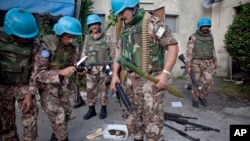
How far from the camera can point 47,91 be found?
3057 millimetres

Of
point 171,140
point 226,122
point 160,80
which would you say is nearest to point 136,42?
point 160,80

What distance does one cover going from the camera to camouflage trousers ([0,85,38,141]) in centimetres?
281

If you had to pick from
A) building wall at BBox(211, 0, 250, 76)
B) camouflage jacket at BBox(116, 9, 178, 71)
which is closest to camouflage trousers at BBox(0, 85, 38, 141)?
camouflage jacket at BBox(116, 9, 178, 71)

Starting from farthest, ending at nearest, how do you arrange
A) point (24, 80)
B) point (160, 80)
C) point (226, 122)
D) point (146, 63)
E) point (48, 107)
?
point (226, 122) → point (48, 107) → point (24, 80) → point (146, 63) → point (160, 80)

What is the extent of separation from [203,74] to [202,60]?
31 cm

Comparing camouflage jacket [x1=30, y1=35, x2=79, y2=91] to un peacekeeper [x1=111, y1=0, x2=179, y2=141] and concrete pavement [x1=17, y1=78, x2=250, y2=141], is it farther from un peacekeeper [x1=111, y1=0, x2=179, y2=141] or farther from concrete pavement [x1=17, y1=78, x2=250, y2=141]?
concrete pavement [x1=17, y1=78, x2=250, y2=141]

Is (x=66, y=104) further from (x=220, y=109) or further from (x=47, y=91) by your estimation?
(x=220, y=109)

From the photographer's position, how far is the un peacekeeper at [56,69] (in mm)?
2920

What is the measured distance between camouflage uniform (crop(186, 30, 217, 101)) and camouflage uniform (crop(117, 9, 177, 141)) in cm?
292

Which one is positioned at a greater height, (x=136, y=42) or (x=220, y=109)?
(x=136, y=42)

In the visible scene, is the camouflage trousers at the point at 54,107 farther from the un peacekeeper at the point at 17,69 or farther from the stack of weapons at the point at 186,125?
the stack of weapons at the point at 186,125

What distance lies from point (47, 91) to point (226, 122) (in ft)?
10.7

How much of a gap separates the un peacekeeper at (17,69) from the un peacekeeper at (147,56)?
99 centimetres

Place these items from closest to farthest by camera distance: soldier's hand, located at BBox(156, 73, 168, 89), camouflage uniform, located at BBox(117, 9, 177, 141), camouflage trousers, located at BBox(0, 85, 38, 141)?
1. soldier's hand, located at BBox(156, 73, 168, 89)
2. camouflage uniform, located at BBox(117, 9, 177, 141)
3. camouflage trousers, located at BBox(0, 85, 38, 141)
